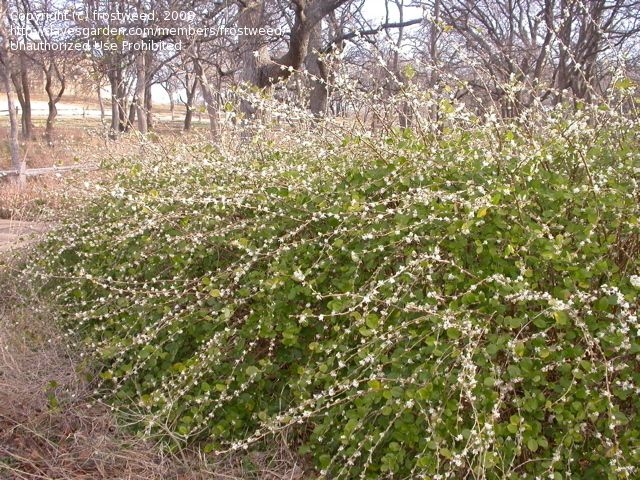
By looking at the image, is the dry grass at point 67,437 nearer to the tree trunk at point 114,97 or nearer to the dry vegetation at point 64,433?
the dry vegetation at point 64,433

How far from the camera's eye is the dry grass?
8.89 feet

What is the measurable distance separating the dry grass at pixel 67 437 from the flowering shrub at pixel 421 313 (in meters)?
0.12

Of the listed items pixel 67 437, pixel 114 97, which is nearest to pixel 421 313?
pixel 67 437

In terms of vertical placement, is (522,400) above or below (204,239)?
below

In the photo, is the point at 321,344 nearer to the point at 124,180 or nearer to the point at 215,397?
the point at 215,397

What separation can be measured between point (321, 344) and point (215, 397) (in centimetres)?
68

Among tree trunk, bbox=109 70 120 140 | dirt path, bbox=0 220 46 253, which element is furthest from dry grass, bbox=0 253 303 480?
tree trunk, bbox=109 70 120 140

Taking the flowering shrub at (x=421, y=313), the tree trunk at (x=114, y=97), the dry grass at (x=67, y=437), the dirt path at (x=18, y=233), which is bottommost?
the dry grass at (x=67, y=437)

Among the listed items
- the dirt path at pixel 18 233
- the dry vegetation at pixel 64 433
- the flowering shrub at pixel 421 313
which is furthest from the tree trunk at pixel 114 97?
the flowering shrub at pixel 421 313

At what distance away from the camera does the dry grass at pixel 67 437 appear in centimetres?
271

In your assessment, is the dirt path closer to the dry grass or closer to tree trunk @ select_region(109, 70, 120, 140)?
tree trunk @ select_region(109, 70, 120, 140)

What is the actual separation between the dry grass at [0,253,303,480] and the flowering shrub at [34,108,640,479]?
0.12 m

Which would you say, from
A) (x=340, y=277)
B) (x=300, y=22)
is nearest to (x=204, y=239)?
(x=340, y=277)

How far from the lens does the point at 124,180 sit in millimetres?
4520
